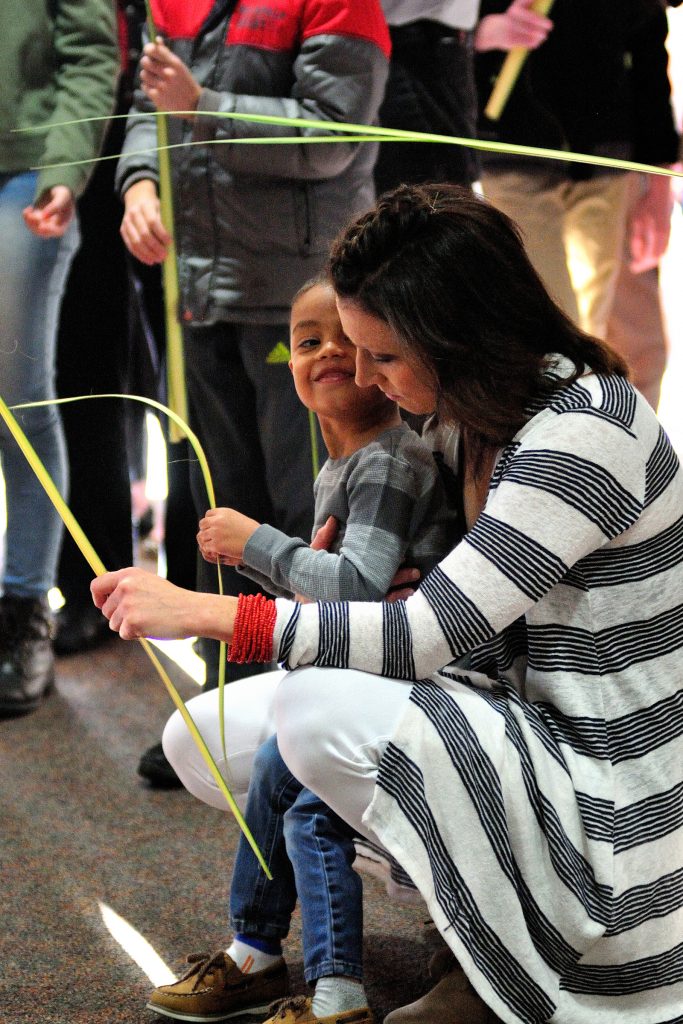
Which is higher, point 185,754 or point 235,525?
point 235,525

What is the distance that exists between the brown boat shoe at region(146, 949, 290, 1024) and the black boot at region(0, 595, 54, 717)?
67cm

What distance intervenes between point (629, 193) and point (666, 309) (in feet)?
0.63

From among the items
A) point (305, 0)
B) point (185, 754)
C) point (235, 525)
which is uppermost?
point (305, 0)

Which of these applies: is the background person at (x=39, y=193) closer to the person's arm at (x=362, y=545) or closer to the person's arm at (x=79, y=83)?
the person's arm at (x=79, y=83)

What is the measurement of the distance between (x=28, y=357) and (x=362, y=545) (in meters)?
0.67

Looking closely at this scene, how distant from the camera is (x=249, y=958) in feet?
3.98

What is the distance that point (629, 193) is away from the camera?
1.81 metres

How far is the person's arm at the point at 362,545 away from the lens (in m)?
1.14

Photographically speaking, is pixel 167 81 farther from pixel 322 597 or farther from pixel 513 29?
pixel 322 597

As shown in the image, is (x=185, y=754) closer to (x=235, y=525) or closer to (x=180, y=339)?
(x=235, y=525)

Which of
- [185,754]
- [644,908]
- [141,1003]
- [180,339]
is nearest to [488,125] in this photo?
[180,339]

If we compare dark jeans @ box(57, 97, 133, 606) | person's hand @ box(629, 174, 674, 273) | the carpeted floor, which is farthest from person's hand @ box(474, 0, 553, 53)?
the carpeted floor

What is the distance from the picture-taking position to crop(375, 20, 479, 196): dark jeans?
1.64 metres

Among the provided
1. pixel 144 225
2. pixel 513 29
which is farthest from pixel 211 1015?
pixel 513 29
